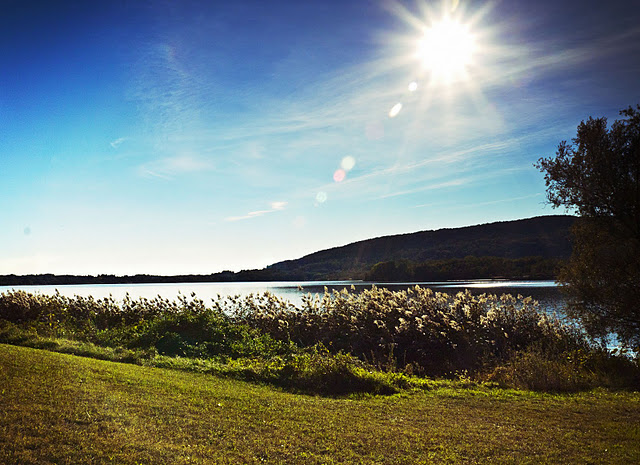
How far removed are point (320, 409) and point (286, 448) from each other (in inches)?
75.6

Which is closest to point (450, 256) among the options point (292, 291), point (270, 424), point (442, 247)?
point (442, 247)

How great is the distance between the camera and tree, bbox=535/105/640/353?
11344mm

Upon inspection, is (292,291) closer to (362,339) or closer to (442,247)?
(362,339)

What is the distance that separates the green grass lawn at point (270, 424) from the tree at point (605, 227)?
3728mm

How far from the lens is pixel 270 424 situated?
5996 mm

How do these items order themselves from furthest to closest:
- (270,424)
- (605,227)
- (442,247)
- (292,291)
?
1. (442,247)
2. (292,291)
3. (605,227)
4. (270,424)

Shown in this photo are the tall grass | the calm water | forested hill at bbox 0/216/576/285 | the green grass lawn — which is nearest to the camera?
the green grass lawn

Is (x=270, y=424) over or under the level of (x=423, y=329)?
under

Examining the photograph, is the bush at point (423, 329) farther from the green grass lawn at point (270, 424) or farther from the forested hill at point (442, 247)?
the forested hill at point (442, 247)

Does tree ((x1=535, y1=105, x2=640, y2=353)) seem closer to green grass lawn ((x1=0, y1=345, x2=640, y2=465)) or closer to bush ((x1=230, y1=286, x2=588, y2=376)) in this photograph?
bush ((x1=230, y1=286, x2=588, y2=376))

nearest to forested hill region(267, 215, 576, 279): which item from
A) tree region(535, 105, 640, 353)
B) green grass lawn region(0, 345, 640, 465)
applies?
tree region(535, 105, 640, 353)

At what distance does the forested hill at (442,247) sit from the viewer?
57.8 metres

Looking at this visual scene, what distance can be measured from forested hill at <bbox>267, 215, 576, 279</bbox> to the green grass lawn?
5003 centimetres

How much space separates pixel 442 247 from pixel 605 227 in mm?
57570
